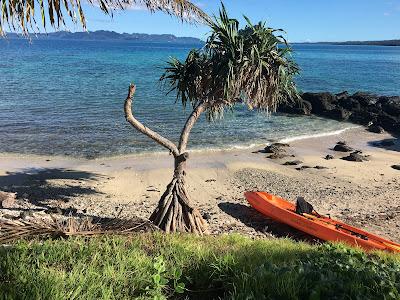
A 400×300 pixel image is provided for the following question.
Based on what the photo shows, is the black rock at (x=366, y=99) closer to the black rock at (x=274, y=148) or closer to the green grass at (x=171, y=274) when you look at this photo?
the black rock at (x=274, y=148)

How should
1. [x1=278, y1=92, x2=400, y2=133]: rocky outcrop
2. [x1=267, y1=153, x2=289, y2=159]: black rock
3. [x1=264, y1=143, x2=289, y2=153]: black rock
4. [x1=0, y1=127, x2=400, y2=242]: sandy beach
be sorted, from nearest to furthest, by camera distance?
[x1=0, y1=127, x2=400, y2=242]: sandy beach
[x1=267, y1=153, x2=289, y2=159]: black rock
[x1=264, y1=143, x2=289, y2=153]: black rock
[x1=278, y1=92, x2=400, y2=133]: rocky outcrop

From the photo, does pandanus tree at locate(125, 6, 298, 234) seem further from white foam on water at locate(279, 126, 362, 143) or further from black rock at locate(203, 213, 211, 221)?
white foam on water at locate(279, 126, 362, 143)

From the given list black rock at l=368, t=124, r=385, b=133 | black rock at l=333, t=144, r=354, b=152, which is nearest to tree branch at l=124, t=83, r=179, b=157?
black rock at l=333, t=144, r=354, b=152

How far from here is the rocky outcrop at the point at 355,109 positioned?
1179 inches

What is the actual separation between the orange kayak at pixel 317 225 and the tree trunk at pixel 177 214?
2.56 m

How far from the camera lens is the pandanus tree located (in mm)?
10094

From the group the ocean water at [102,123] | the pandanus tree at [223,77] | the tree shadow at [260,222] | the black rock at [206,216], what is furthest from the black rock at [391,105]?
the black rock at [206,216]

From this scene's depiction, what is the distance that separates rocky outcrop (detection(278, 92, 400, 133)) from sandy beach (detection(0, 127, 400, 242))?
9636mm

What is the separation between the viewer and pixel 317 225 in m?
10.9

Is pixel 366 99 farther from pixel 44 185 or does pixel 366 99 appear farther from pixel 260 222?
pixel 44 185

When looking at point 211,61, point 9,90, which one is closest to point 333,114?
point 211,61

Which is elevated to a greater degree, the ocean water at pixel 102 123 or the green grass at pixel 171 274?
the green grass at pixel 171 274

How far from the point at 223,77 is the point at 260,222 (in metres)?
4.00

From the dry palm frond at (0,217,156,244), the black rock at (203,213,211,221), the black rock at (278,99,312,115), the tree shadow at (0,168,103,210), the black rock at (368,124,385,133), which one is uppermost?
the dry palm frond at (0,217,156,244)
